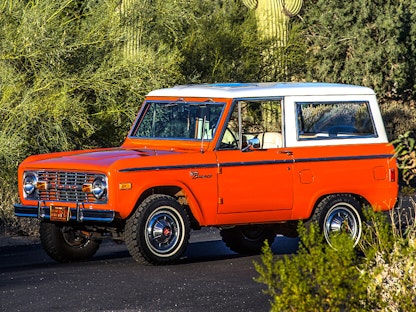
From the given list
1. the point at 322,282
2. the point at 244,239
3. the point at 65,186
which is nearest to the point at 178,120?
the point at 244,239

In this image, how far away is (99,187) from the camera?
1267 centimetres

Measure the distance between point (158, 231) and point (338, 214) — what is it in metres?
2.35

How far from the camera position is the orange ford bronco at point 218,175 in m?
12.8

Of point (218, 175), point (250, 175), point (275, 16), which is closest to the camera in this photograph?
point (218, 175)

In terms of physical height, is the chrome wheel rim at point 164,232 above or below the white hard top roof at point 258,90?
below

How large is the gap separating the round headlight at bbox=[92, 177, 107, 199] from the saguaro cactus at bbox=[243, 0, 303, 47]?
11.7m

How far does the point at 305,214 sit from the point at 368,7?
55.4 ft

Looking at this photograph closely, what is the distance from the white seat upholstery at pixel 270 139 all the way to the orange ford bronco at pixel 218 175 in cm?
1

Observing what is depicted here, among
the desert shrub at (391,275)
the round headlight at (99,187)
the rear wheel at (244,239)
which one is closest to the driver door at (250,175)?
the rear wheel at (244,239)

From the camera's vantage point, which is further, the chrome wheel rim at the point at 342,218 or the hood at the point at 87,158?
the chrome wheel rim at the point at 342,218

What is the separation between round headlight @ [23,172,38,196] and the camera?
13289mm

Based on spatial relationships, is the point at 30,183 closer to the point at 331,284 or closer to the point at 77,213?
the point at 77,213

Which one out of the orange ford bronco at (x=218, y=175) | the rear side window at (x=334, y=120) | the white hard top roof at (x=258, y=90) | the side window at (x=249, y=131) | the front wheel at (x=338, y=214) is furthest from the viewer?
the rear side window at (x=334, y=120)

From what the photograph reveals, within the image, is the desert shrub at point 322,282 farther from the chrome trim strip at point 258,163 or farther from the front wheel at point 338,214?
the front wheel at point 338,214
